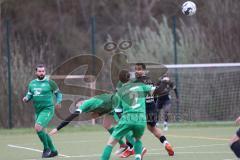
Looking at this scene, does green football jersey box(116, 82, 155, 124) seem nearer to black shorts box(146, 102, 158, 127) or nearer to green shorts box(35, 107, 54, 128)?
black shorts box(146, 102, 158, 127)

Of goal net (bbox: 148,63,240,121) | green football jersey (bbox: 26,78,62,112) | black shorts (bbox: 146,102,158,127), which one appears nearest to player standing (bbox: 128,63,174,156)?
black shorts (bbox: 146,102,158,127)

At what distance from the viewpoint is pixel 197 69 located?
2775 cm

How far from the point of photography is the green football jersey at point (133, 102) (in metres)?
13.3

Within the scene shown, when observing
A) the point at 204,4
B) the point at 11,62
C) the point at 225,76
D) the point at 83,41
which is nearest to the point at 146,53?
the point at 204,4

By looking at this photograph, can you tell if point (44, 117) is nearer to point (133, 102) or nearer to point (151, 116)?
point (151, 116)

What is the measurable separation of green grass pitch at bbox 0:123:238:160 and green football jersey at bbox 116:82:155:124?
7.78ft

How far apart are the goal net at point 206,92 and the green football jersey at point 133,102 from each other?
1276 cm

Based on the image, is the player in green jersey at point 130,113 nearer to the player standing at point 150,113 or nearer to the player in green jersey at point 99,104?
the player standing at point 150,113

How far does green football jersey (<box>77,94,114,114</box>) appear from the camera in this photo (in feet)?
49.3

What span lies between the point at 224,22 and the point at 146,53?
4029 millimetres

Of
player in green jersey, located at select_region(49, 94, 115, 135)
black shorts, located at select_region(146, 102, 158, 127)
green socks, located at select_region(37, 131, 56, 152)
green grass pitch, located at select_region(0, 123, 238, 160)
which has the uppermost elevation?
player in green jersey, located at select_region(49, 94, 115, 135)

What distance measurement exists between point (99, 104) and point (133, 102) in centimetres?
225

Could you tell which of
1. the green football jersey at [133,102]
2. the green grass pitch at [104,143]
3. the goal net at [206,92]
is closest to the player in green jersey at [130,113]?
the green football jersey at [133,102]

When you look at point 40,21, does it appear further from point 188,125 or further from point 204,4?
point 188,125
